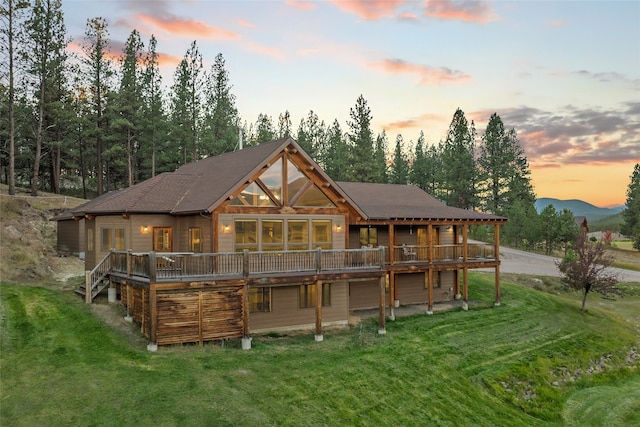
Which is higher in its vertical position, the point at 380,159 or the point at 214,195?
the point at 380,159

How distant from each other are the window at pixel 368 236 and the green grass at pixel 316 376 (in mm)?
4961

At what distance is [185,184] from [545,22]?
986 inches

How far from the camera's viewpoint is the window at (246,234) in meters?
19.9

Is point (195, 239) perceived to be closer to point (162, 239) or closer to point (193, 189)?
point (162, 239)

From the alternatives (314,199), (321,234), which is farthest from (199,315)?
(314,199)

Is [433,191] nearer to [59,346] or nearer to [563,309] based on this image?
[563,309]

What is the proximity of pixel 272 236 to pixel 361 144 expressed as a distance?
4346 cm

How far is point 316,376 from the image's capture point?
51.0 ft

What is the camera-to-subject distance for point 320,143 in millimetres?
86062

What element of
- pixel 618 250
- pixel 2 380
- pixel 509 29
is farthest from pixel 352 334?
pixel 618 250

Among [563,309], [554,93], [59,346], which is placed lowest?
[563,309]

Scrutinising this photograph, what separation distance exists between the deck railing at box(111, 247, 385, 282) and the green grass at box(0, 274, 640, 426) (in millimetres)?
2642

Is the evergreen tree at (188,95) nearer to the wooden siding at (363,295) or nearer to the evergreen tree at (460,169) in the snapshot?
the wooden siding at (363,295)

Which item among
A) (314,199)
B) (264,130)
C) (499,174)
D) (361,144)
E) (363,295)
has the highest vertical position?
(264,130)
